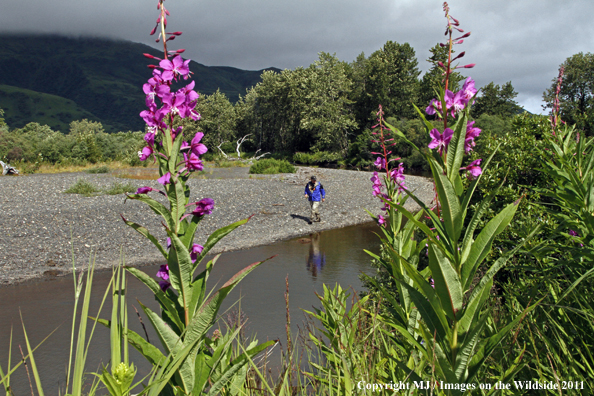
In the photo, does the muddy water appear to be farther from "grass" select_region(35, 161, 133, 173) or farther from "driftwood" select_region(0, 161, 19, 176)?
"grass" select_region(35, 161, 133, 173)

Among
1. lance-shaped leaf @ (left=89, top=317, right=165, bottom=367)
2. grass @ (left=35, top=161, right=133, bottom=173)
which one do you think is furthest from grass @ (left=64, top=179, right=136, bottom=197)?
lance-shaped leaf @ (left=89, top=317, right=165, bottom=367)

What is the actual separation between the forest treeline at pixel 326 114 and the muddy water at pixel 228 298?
25.7 m

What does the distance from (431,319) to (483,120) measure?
132 ft

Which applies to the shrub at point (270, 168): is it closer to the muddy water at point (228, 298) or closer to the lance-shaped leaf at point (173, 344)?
the muddy water at point (228, 298)

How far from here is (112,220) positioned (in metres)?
13.6

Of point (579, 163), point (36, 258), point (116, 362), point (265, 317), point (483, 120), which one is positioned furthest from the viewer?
point (483, 120)

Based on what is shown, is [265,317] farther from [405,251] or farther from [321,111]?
[321,111]

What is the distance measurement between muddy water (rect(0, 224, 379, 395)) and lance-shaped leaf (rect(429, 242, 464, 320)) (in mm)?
2747

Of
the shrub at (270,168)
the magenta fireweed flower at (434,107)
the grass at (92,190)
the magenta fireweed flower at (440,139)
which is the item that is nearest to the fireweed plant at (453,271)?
the magenta fireweed flower at (440,139)

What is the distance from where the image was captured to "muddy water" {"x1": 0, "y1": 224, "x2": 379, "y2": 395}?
5.99 metres

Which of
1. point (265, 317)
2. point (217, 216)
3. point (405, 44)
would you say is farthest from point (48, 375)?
point (405, 44)

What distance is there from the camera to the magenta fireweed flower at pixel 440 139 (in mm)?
1670

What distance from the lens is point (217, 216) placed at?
50.4ft

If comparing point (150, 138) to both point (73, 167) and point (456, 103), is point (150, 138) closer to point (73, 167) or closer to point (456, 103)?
point (456, 103)
